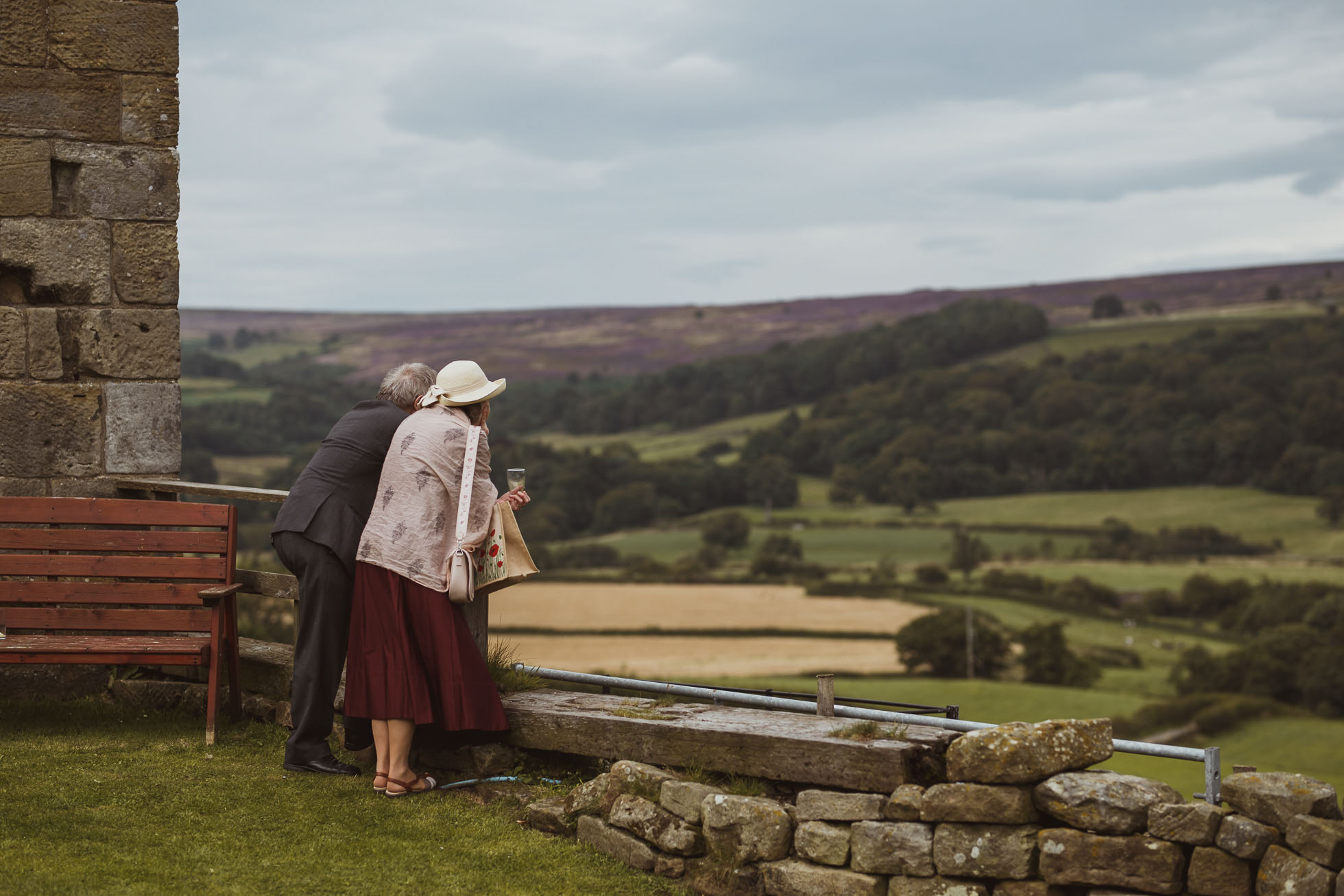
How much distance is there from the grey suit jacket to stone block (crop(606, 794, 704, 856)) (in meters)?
1.58

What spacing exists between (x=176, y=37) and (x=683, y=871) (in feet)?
18.0

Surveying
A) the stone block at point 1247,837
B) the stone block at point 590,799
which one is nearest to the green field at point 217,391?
the stone block at point 590,799

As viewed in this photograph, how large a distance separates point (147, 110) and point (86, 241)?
82 cm

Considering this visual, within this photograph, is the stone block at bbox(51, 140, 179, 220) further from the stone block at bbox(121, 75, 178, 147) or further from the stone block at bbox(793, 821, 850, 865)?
the stone block at bbox(793, 821, 850, 865)

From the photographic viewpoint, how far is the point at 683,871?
4.58 metres

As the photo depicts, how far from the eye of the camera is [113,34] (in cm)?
706

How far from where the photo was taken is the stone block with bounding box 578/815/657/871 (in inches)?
183

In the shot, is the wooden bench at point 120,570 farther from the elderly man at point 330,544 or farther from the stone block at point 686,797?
the stone block at point 686,797


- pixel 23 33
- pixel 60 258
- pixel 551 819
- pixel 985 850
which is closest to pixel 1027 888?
pixel 985 850

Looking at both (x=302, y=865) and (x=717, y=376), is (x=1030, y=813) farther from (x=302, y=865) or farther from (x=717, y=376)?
(x=717, y=376)

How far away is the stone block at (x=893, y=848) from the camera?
4.16 m

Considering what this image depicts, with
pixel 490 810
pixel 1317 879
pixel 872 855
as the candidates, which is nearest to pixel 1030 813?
pixel 872 855

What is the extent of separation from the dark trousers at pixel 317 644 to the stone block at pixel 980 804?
251 cm

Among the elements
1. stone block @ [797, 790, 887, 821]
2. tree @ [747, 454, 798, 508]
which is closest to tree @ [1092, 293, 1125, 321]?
tree @ [747, 454, 798, 508]
